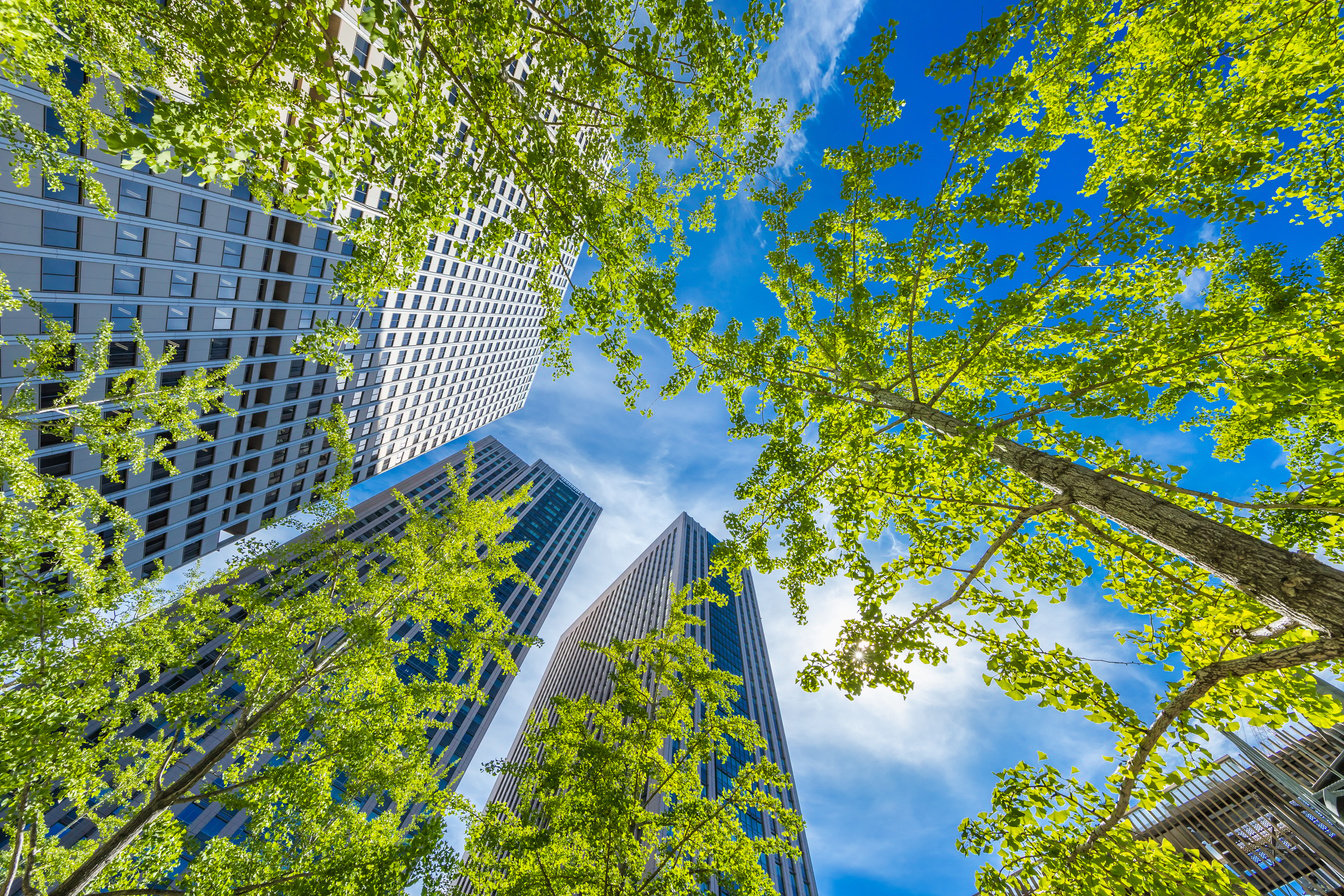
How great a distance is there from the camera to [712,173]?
29.1 feet

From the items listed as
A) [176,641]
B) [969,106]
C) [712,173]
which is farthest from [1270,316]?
[176,641]

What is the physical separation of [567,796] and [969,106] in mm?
14689

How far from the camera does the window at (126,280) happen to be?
20.3m

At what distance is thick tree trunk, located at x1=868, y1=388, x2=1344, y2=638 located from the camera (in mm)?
3396

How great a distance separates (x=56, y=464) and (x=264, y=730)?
83.8 ft

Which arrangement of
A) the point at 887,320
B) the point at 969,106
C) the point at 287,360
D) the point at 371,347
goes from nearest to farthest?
1. the point at 969,106
2. the point at 887,320
3. the point at 287,360
4. the point at 371,347

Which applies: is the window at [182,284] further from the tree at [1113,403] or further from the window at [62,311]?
the tree at [1113,403]

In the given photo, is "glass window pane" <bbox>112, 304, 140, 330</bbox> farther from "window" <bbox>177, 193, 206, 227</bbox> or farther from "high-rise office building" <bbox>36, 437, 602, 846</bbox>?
"high-rise office building" <bbox>36, 437, 602, 846</bbox>

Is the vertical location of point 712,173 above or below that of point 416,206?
above

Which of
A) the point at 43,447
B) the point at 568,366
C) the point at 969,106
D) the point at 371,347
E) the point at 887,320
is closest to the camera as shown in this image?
the point at 969,106

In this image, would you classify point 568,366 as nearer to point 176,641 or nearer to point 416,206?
point 416,206

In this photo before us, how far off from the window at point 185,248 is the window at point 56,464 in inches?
448

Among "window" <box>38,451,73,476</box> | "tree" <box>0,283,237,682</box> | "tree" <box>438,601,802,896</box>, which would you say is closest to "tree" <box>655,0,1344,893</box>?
"tree" <box>438,601,802,896</box>

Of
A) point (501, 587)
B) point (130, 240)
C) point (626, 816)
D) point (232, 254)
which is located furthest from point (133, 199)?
point (501, 587)
